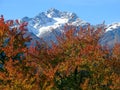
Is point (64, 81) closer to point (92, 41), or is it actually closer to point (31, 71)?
point (31, 71)

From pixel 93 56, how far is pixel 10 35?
11994 mm

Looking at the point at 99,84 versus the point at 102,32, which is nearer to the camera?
the point at 99,84

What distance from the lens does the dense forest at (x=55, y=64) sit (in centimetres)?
5325

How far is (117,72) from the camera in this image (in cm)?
6238

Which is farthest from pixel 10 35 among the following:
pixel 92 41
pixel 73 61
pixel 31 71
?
pixel 92 41

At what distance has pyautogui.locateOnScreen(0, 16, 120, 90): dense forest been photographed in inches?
Answer: 2096

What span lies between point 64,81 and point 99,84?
499 centimetres

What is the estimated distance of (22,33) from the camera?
191 feet

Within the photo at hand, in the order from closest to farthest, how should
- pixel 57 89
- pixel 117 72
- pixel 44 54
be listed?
pixel 57 89, pixel 44 54, pixel 117 72

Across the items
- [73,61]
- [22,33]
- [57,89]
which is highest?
[22,33]

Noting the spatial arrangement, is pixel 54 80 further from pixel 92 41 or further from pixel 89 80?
pixel 92 41

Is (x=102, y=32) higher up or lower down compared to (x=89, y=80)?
higher up

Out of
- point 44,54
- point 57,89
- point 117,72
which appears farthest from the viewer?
point 117,72

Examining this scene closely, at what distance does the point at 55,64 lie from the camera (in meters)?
58.4
